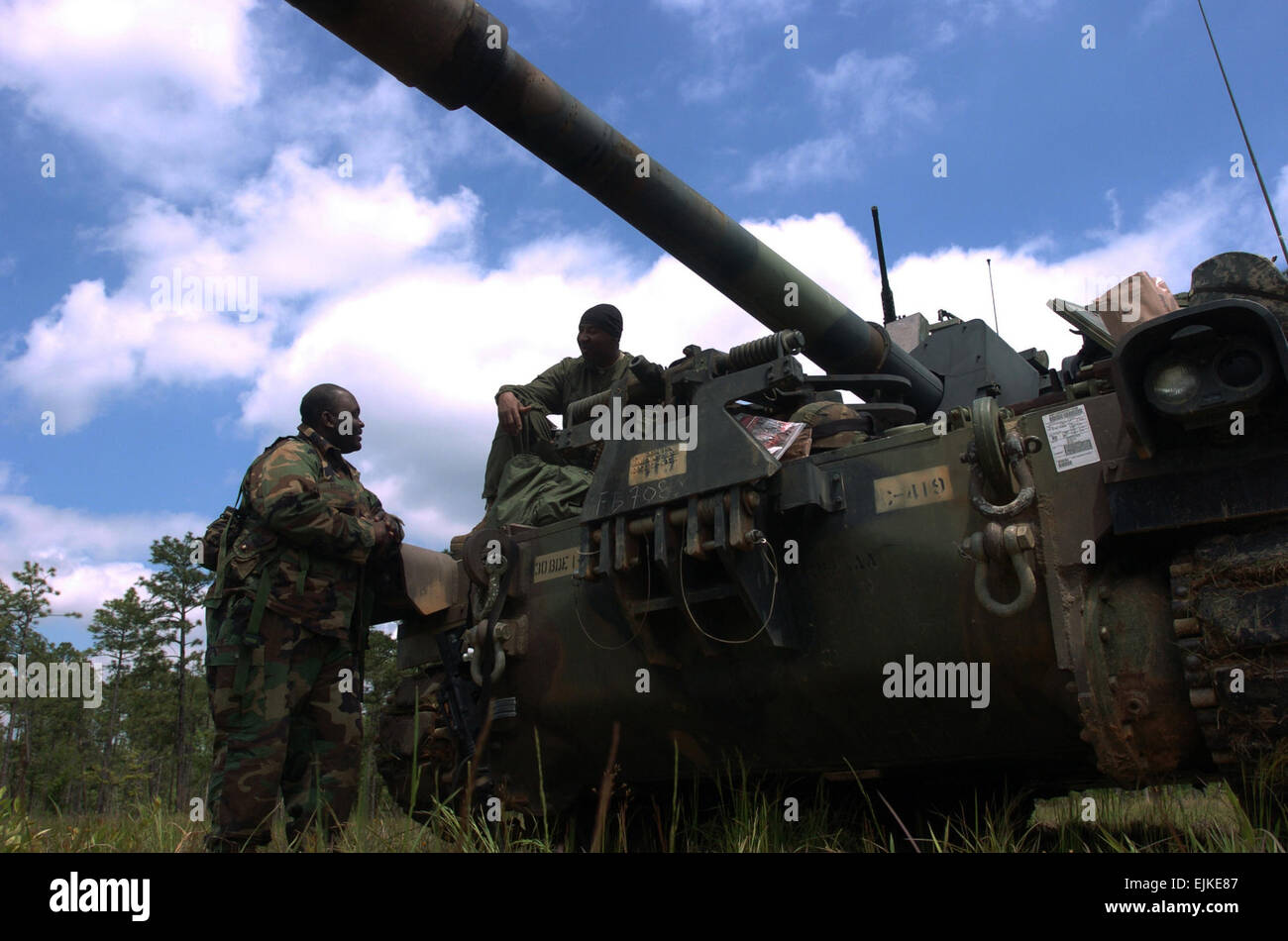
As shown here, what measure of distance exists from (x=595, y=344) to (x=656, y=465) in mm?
1792

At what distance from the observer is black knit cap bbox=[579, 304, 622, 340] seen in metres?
5.70

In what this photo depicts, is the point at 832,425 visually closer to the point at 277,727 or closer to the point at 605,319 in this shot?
the point at 605,319

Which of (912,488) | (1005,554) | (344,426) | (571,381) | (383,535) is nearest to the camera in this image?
(1005,554)

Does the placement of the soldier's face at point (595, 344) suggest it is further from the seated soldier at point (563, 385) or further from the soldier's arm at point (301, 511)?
the soldier's arm at point (301, 511)

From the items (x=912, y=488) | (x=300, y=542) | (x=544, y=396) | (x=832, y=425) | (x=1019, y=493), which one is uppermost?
(x=544, y=396)

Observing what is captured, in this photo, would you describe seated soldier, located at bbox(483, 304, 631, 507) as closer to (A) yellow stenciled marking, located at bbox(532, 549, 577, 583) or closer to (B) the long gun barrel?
(A) yellow stenciled marking, located at bbox(532, 549, 577, 583)

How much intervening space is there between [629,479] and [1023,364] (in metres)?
3.47

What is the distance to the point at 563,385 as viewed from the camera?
5730 millimetres

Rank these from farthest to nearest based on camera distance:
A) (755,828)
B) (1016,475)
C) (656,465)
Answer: (656,465) < (755,828) < (1016,475)

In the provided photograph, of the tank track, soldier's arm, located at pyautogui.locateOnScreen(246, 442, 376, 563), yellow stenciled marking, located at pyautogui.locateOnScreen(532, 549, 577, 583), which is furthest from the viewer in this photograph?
yellow stenciled marking, located at pyautogui.locateOnScreen(532, 549, 577, 583)

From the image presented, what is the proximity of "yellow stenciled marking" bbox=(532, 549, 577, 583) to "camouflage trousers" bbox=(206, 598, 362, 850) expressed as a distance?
92 cm

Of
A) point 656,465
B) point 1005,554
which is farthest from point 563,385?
point 1005,554

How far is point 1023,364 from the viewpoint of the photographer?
256 inches

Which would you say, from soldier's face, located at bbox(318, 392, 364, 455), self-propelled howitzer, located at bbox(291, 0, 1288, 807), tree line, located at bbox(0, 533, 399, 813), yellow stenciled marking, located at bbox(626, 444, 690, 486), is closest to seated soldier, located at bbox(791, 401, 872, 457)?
self-propelled howitzer, located at bbox(291, 0, 1288, 807)
